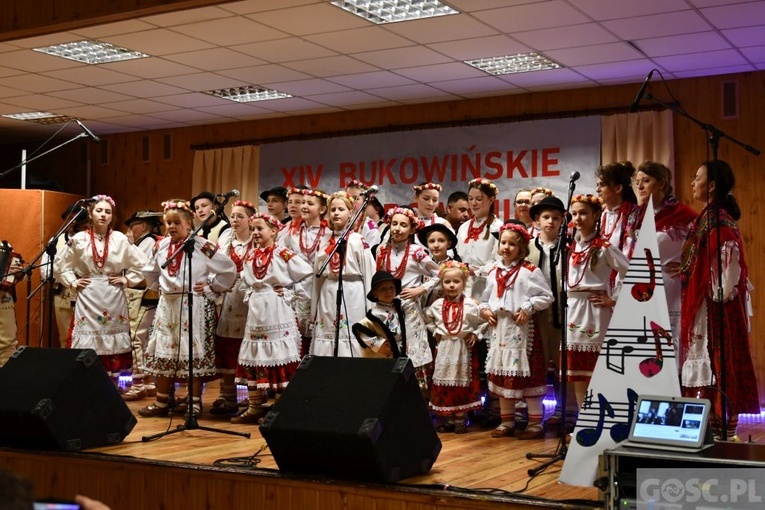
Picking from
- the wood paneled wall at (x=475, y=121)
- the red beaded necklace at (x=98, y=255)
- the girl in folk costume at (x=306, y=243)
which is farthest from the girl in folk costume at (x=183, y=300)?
the wood paneled wall at (x=475, y=121)

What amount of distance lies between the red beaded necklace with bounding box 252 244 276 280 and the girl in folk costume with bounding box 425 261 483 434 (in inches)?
43.4

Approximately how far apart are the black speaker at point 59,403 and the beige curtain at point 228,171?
5.17 meters

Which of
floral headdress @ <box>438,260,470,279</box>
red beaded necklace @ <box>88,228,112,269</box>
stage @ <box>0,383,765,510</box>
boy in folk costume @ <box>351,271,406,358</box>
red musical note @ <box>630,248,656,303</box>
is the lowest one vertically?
stage @ <box>0,383,765,510</box>

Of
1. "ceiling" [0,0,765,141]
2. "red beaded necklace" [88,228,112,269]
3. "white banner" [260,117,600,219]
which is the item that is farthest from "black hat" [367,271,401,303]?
"white banner" [260,117,600,219]

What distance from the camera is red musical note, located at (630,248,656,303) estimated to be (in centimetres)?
376

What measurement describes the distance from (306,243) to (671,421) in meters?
3.52

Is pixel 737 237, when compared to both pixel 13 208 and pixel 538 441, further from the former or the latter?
pixel 13 208

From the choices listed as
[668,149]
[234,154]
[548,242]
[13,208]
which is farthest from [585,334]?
[13,208]

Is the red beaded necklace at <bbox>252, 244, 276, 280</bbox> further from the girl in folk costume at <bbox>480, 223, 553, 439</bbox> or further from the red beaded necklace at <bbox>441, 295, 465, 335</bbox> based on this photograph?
the girl in folk costume at <bbox>480, 223, 553, 439</bbox>

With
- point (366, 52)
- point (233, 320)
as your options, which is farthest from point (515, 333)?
point (366, 52)

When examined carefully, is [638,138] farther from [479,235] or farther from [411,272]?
[411,272]

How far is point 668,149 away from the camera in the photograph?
7.79 metres

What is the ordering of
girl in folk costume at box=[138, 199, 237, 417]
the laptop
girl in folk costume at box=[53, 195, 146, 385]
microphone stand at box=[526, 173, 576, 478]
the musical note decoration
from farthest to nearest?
girl in folk costume at box=[53, 195, 146, 385]
girl in folk costume at box=[138, 199, 237, 417]
microphone stand at box=[526, 173, 576, 478]
the musical note decoration
the laptop

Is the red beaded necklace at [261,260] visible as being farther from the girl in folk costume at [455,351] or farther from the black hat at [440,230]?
the girl in folk costume at [455,351]
